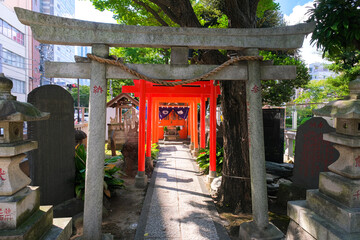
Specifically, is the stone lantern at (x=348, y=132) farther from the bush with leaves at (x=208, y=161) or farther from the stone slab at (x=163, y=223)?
the bush with leaves at (x=208, y=161)

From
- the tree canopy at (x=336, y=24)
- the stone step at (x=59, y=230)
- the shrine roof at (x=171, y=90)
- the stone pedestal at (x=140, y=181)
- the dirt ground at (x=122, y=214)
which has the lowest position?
the dirt ground at (x=122, y=214)

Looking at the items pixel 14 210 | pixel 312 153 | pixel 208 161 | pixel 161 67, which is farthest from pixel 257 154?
pixel 208 161

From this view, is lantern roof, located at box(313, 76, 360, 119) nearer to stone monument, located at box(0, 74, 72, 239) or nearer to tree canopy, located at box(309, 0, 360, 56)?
tree canopy, located at box(309, 0, 360, 56)

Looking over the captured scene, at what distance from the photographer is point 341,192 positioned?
255cm

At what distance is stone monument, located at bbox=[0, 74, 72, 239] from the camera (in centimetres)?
234

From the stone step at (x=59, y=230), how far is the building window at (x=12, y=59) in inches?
975

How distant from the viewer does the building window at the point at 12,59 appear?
21750mm

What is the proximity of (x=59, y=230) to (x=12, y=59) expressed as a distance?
1053 inches

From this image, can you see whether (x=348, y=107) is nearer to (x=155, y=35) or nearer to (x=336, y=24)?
(x=336, y=24)

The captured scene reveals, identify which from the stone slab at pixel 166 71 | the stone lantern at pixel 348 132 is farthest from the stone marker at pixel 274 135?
the stone lantern at pixel 348 132

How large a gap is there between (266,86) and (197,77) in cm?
1222

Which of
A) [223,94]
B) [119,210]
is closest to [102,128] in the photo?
[119,210]

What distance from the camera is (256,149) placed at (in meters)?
3.57

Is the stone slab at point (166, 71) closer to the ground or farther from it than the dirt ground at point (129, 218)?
farther from it
